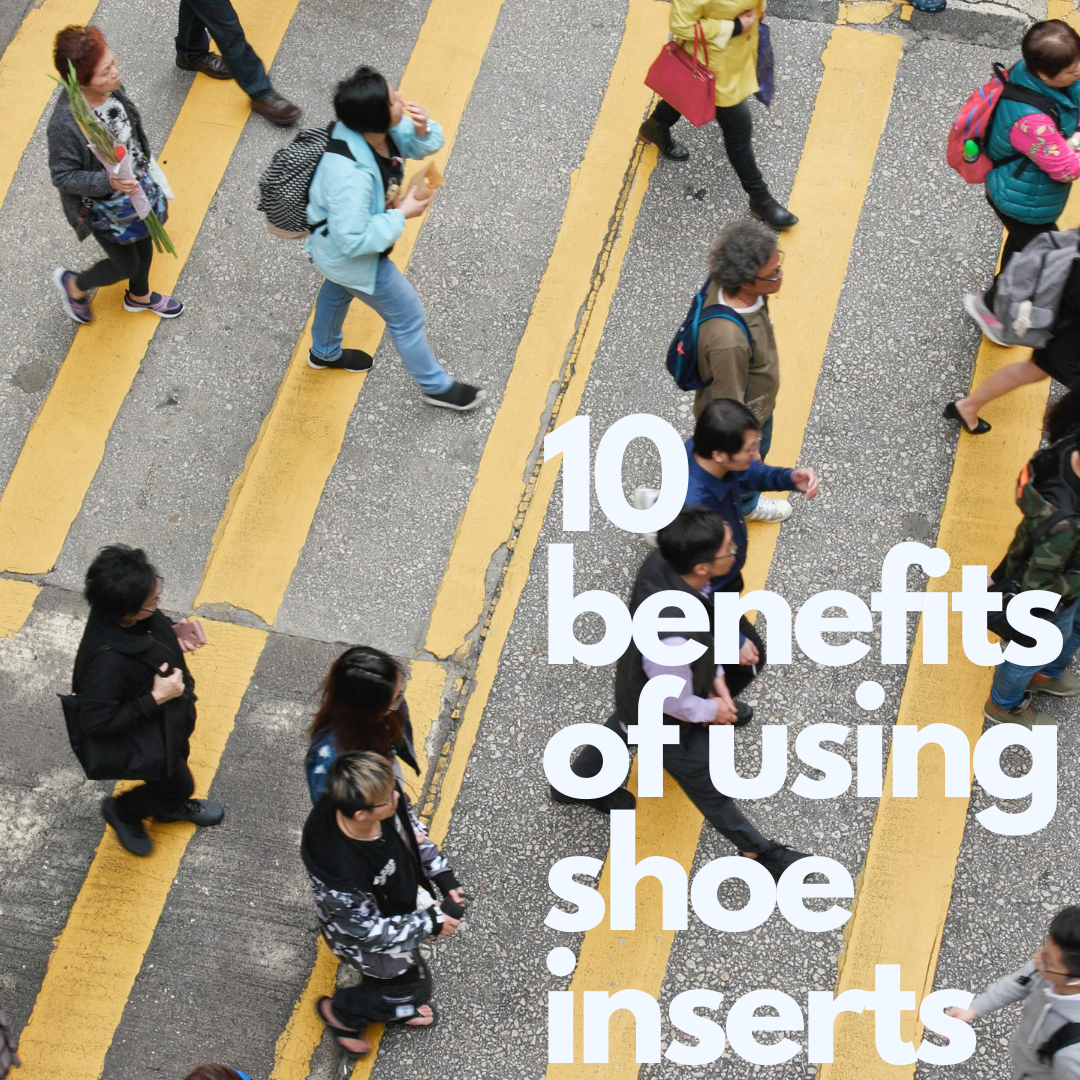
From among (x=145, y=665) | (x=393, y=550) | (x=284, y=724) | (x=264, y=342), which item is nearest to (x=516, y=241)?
(x=264, y=342)

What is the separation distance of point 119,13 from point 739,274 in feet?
15.9

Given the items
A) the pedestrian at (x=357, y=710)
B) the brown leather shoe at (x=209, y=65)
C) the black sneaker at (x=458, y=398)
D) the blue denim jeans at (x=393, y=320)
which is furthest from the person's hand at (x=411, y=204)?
the brown leather shoe at (x=209, y=65)

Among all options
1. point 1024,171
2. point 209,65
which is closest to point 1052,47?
point 1024,171

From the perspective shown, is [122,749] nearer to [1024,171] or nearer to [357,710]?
[357,710]

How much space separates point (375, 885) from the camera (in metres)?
3.88

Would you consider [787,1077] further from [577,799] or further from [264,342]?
[264,342]

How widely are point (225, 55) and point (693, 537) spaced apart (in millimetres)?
4321

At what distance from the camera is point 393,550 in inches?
227

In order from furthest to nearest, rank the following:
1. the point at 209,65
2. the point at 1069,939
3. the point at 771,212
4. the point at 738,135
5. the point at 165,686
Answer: the point at 209,65 → the point at 771,212 → the point at 738,135 → the point at 165,686 → the point at 1069,939

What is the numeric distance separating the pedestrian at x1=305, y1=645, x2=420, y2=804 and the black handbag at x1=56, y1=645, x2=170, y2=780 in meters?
0.75

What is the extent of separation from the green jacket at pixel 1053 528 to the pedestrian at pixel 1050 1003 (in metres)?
1.28

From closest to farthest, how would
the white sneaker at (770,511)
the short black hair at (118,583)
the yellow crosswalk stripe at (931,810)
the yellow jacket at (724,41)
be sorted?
the short black hair at (118,583) < the yellow crosswalk stripe at (931,810) < the yellow jacket at (724,41) < the white sneaker at (770,511)

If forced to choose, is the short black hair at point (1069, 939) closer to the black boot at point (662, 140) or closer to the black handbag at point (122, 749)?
the black handbag at point (122, 749)

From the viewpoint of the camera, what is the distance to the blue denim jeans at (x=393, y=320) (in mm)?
5434
